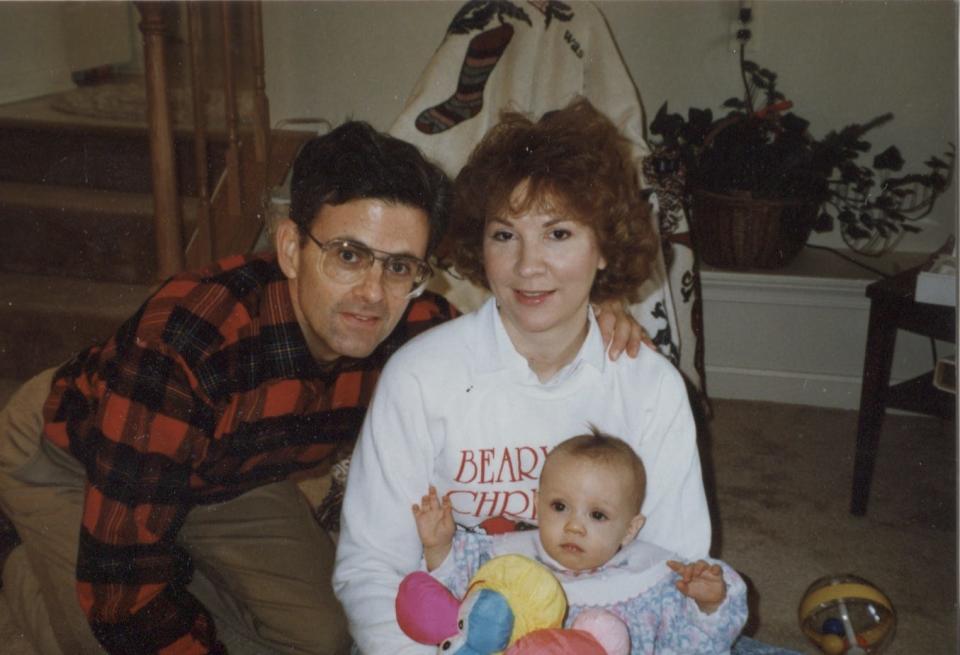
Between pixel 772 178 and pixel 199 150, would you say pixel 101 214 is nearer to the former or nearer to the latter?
pixel 199 150

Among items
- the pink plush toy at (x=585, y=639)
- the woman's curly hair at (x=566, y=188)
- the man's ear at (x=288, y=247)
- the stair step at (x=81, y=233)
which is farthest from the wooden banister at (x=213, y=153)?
the pink plush toy at (x=585, y=639)

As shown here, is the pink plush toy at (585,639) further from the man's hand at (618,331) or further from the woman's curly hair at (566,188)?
the woman's curly hair at (566,188)

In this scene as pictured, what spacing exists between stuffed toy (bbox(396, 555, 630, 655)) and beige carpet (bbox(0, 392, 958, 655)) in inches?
36.9

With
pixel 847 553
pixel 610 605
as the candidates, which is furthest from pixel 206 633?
pixel 847 553

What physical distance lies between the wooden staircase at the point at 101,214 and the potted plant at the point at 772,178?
3.86ft

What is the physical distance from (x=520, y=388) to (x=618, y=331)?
6.6 inches

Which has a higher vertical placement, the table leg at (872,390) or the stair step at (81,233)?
the stair step at (81,233)

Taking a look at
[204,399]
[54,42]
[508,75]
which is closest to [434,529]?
[204,399]

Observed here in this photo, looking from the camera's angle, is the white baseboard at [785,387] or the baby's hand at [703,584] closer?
the baby's hand at [703,584]

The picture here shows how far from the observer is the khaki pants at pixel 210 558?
1386 mm

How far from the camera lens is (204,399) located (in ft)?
3.87

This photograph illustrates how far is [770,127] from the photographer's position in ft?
8.48

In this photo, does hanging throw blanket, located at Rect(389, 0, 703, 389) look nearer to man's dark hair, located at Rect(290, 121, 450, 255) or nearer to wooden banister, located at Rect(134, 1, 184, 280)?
wooden banister, located at Rect(134, 1, 184, 280)

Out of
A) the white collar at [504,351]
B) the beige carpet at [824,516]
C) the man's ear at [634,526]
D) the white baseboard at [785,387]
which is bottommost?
the beige carpet at [824,516]
